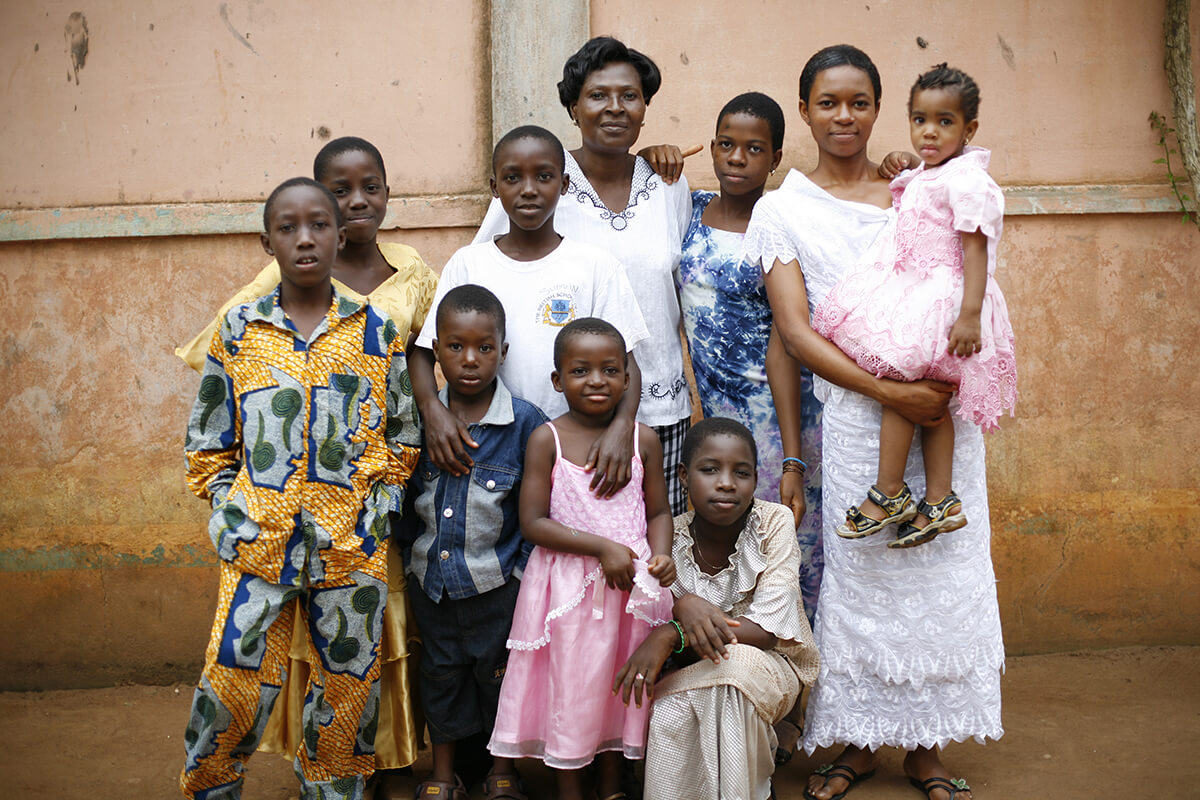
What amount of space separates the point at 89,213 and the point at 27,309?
0.47m

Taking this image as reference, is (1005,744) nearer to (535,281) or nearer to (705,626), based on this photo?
(705,626)

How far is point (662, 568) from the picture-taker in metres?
2.78

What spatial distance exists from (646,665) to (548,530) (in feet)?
Answer: 1.47

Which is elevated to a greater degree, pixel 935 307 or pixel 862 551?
pixel 935 307

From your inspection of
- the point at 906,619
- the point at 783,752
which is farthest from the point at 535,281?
the point at 783,752

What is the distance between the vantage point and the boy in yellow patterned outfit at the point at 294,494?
103 inches

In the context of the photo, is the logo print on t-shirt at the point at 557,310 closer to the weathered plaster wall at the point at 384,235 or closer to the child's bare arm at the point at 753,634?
the child's bare arm at the point at 753,634

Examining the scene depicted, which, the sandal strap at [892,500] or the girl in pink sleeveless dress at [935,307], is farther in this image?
the sandal strap at [892,500]

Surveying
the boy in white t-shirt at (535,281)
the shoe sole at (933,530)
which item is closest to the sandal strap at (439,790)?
the boy in white t-shirt at (535,281)

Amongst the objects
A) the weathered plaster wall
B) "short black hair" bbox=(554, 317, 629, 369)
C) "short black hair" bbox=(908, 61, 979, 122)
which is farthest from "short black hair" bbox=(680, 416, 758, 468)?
the weathered plaster wall

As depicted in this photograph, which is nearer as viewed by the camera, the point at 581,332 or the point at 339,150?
the point at 581,332

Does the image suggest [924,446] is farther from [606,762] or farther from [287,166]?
[287,166]

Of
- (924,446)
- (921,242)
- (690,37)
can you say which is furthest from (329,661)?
(690,37)

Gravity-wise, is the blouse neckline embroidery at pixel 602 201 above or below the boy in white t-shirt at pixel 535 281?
above
